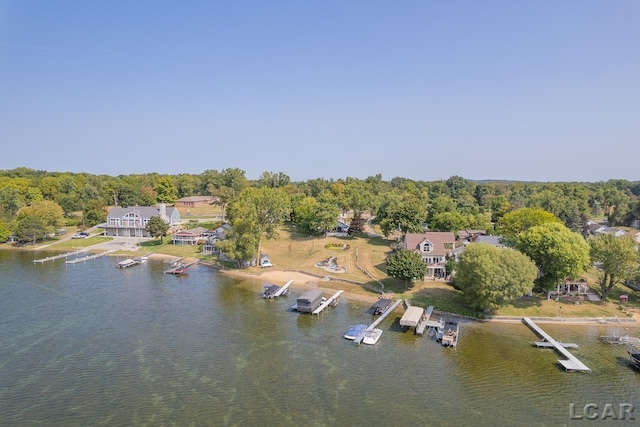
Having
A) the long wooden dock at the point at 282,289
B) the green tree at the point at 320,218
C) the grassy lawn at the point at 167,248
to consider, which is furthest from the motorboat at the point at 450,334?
the grassy lawn at the point at 167,248

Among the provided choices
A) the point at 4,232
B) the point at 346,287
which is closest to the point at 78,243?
the point at 4,232

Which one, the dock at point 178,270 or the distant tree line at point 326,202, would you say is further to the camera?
the distant tree line at point 326,202

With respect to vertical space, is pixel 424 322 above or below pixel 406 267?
below

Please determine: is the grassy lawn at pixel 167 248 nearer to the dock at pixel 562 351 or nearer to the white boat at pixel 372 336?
the white boat at pixel 372 336

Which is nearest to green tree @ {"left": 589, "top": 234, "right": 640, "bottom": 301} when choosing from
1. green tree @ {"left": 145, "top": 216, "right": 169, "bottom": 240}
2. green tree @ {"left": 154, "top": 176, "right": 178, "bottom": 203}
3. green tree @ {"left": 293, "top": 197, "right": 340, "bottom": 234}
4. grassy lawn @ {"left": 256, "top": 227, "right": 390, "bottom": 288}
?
grassy lawn @ {"left": 256, "top": 227, "right": 390, "bottom": 288}

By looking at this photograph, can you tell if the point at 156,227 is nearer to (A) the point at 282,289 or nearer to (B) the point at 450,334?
(A) the point at 282,289

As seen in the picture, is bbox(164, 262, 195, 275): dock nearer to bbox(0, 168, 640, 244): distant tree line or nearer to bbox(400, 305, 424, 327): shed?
bbox(0, 168, 640, 244): distant tree line
